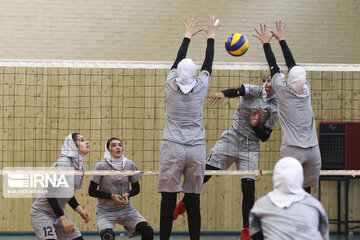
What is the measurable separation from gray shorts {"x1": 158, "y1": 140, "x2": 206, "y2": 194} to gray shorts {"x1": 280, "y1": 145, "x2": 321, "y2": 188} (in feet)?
3.21

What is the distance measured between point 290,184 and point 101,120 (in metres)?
6.76

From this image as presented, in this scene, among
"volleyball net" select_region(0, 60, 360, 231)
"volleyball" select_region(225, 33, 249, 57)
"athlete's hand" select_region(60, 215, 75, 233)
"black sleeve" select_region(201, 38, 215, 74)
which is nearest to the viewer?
"black sleeve" select_region(201, 38, 215, 74)

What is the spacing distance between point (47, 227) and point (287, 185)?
145 inches

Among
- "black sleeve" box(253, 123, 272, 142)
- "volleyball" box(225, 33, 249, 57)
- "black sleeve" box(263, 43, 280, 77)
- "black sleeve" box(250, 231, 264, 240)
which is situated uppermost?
"volleyball" box(225, 33, 249, 57)

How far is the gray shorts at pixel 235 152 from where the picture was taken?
316 inches

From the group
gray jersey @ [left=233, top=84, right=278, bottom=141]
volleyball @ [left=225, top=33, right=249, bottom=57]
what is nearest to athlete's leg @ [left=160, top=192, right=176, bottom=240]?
gray jersey @ [left=233, top=84, right=278, bottom=141]

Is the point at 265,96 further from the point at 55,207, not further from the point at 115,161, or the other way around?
the point at 55,207

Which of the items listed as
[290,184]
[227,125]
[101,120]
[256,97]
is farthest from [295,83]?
[101,120]

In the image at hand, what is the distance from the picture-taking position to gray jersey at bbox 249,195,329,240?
4383mm

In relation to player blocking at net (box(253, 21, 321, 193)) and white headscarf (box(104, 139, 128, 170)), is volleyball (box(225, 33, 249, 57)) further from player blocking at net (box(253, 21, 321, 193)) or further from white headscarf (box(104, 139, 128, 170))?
white headscarf (box(104, 139, 128, 170))

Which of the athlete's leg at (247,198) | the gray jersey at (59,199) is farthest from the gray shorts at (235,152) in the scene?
the gray jersey at (59,199)

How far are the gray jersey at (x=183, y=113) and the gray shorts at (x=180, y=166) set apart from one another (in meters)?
0.08

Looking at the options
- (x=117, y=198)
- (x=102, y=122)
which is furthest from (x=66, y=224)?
(x=102, y=122)

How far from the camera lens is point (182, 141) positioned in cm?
669
